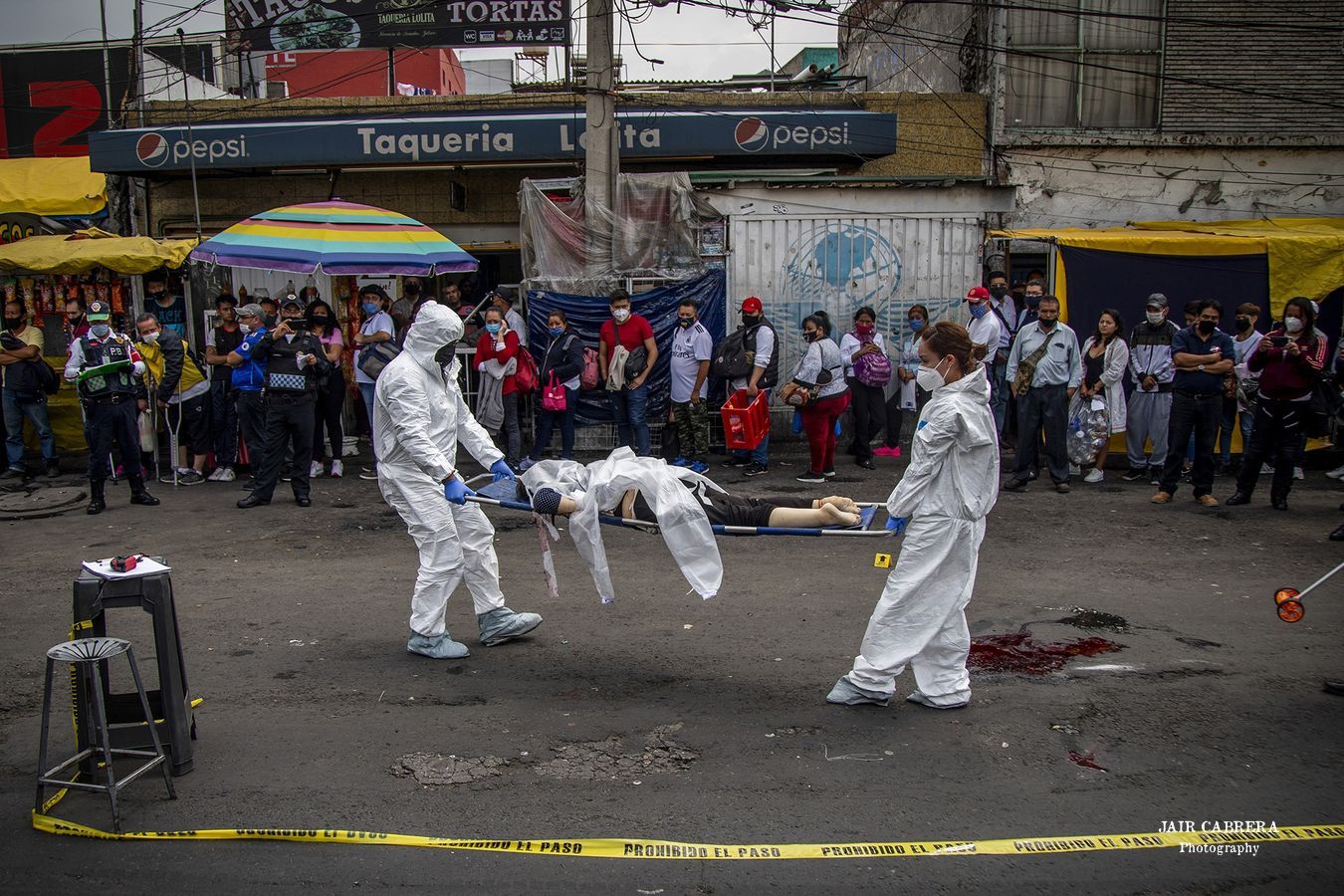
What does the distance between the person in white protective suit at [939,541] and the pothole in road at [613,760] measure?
98 centimetres

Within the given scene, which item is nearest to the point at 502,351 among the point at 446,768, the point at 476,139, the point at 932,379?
the point at 476,139

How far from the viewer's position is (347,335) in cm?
1441

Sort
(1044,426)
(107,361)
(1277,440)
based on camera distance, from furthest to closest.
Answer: (1044,426), (107,361), (1277,440)

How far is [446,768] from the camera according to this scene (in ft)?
16.1

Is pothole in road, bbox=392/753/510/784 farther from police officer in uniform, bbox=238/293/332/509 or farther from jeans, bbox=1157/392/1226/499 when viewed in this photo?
jeans, bbox=1157/392/1226/499

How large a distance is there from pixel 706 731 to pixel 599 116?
29.5 feet

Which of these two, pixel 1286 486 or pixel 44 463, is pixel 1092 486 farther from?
pixel 44 463

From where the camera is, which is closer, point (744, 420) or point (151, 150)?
point (744, 420)

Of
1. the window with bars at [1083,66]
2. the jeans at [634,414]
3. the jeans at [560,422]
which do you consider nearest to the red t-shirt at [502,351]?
the jeans at [560,422]

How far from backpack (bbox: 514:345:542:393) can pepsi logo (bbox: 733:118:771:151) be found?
167 inches

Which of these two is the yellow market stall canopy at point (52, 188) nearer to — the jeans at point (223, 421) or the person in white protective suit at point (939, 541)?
the jeans at point (223, 421)

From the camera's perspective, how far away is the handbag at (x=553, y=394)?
39.9ft

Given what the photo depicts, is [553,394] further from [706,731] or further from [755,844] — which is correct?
[755,844]

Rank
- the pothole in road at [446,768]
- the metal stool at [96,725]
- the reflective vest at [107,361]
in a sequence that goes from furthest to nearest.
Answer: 1. the reflective vest at [107,361]
2. the pothole in road at [446,768]
3. the metal stool at [96,725]
